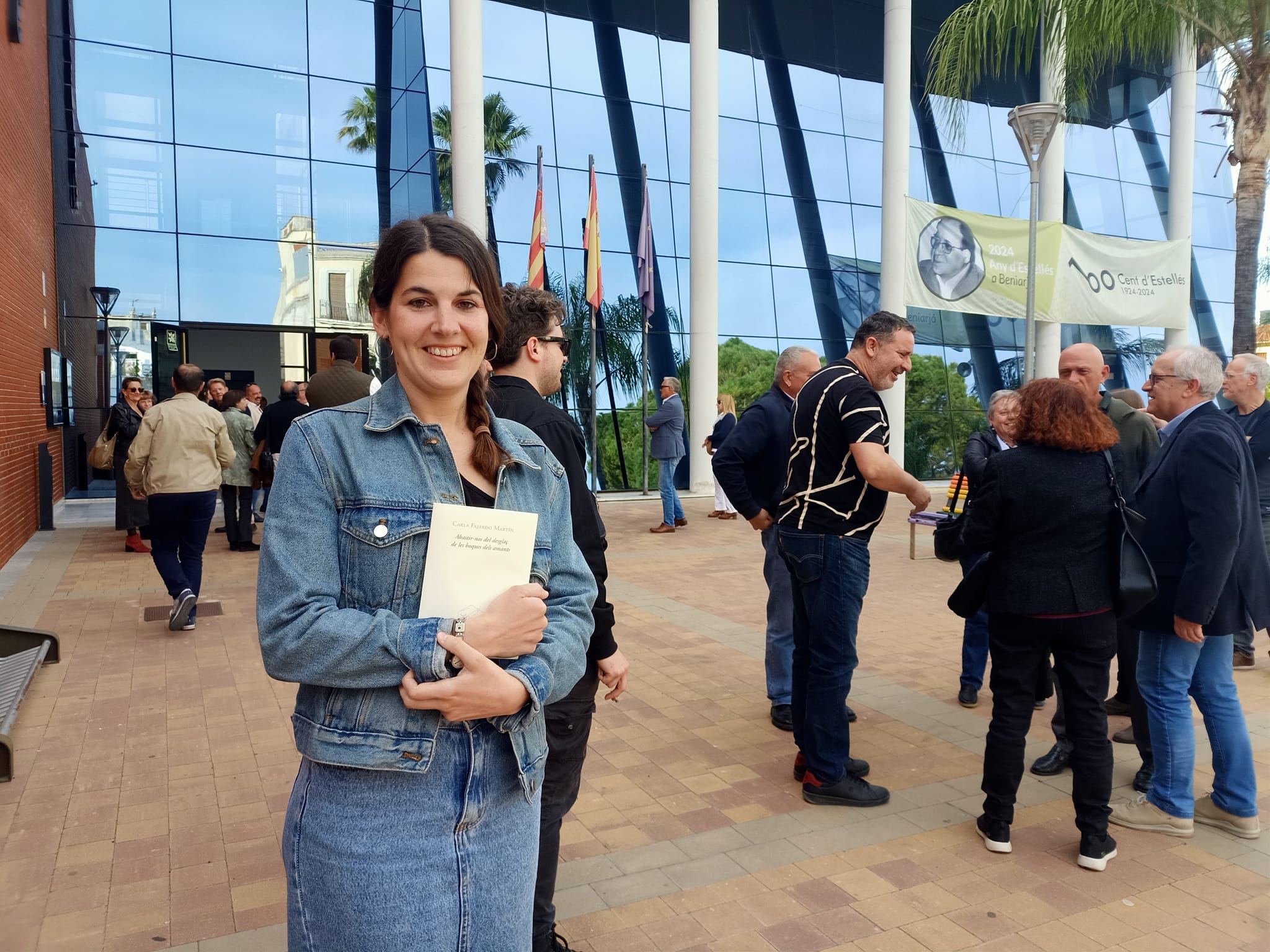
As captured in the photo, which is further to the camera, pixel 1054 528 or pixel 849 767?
pixel 849 767

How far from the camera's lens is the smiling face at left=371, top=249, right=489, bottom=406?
164 centimetres

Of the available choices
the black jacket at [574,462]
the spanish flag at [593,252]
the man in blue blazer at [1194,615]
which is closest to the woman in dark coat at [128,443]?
the spanish flag at [593,252]

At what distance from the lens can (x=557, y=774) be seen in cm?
266

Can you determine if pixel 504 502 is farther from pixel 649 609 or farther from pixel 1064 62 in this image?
pixel 1064 62

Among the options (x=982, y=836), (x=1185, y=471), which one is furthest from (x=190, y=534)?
(x=1185, y=471)

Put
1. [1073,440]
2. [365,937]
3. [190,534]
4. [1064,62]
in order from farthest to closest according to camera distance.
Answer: [1064,62]
[190,534]
[1073,440]
[365,937]

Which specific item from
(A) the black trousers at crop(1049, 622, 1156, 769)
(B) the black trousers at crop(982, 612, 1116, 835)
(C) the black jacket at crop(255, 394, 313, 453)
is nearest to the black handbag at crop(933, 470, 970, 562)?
(B) the black trousers at crop(982, 612, 1116, 835)

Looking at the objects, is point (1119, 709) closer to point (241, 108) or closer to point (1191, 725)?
point (1191, 725)

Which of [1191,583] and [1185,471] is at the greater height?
[1185,471]

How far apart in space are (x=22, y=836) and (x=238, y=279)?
15146mm

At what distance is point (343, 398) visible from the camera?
7445 mm

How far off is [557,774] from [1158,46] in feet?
46.7

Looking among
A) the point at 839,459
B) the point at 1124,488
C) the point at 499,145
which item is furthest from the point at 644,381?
the point at 839,459

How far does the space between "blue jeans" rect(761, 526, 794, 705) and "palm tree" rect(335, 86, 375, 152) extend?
1587 centimetres
